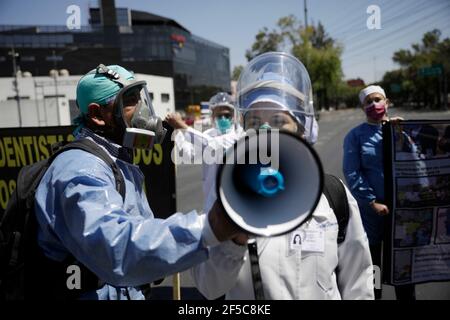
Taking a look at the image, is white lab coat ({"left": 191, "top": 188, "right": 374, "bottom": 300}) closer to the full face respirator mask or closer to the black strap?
the black strap

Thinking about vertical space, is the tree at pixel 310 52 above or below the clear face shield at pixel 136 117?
above

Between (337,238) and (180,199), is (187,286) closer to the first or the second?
(337,238)

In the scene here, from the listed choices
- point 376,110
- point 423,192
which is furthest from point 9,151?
point 423,192

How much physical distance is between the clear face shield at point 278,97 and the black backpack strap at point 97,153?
0.56 m

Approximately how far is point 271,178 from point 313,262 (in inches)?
24.0

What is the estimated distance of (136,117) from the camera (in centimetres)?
178

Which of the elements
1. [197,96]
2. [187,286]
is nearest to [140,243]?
[187,286]

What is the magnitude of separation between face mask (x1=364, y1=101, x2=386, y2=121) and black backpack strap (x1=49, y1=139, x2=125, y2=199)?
2.38 metres

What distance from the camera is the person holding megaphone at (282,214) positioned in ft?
3.20

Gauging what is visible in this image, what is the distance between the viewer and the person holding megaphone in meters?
0.98

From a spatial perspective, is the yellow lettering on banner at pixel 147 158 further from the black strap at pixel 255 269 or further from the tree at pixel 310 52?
the tree at pixel 310 52

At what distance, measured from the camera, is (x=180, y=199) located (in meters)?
8.91

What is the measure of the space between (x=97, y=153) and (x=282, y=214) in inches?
35.0

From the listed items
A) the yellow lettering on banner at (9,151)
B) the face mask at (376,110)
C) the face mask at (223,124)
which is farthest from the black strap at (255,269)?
the face mask at (223,124)
